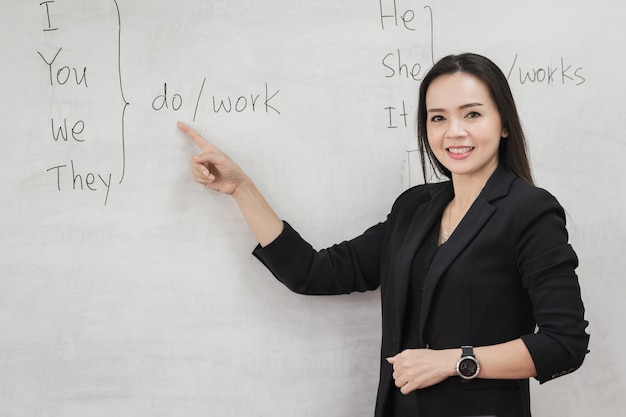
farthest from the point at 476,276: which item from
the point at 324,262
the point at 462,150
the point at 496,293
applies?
the point at 324,262

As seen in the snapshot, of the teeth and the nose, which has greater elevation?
the nose

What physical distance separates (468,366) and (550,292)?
0.68 ft

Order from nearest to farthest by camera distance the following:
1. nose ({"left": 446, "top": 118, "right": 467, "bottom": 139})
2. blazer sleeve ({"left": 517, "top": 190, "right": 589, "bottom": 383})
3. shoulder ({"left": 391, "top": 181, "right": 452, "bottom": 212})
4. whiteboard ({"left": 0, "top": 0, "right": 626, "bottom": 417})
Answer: blazer sleeve ({"left": 517, "top": 190, "right": 589, "bottom": 383})
nose ({"left": 446, "top": 118, "right": 467, "bottom": 139})
shoulder ({"left": 391, "top": 181, "right": 452, "bottom": 212})
whiteboard ({"left": 0, "top": 0, "right": 626, "bottom": 417})

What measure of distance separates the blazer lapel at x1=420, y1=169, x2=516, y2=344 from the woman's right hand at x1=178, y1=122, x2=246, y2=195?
1.68 feet

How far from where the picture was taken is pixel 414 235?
4.90ft

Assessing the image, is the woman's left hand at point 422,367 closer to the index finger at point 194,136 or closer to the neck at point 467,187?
the neck at point 467,187

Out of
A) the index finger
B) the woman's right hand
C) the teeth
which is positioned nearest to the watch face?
the teeth

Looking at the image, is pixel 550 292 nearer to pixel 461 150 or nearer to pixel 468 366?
pixel 468 366

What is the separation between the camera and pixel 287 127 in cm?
169

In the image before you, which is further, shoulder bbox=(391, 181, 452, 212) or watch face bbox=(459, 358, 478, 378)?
shoulder bbox=(391, 181, 452, 212)

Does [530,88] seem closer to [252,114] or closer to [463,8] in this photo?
[463,8]

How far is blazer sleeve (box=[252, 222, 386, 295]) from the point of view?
1600mm

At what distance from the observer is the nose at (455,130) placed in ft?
4.57

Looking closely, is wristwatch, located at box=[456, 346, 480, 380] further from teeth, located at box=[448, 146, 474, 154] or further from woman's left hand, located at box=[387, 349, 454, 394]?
teeth, located at box=[448, 146, 474, 154]
